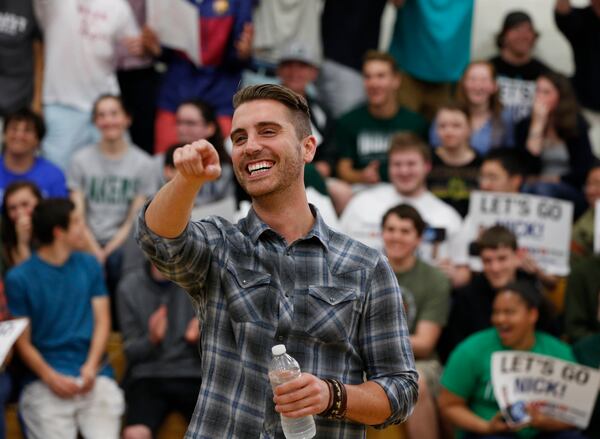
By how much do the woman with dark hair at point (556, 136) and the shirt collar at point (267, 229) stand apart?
5.56 metres

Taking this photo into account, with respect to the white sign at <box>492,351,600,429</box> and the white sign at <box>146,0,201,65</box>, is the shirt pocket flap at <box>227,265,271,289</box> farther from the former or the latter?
the white sign at <box>146,0,201,65</box>

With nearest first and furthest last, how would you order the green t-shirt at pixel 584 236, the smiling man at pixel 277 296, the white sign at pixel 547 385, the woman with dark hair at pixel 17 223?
1. the smiling man at pixel 277 296
2. the white sign at pixel 547 385
3. the woman with dark hair at pixel 17 223
4. the green t-shirt at pixel 584 236

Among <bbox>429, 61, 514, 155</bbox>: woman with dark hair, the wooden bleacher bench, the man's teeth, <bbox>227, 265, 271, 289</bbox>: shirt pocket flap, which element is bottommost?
the wooden bleacher bench

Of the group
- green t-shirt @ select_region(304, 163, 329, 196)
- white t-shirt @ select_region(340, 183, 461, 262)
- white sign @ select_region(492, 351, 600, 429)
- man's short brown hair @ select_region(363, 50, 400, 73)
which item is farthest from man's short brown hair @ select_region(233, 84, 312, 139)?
man's short brown hair @ select_region(363, 50, 400, 73)

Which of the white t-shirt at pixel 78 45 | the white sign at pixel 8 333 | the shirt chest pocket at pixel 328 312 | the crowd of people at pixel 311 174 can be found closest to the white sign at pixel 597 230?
the crowd of people at pixel 311 174

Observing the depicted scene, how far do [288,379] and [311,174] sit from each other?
481 centimetres

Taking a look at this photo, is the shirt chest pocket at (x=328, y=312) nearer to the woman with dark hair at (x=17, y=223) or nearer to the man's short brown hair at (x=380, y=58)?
the woman with dark hair at (x=17, y=223)

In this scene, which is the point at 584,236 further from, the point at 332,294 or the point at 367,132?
the point at 332,294

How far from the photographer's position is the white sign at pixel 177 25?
8641 millimetres

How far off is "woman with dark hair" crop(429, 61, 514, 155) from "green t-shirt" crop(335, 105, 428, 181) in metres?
0.21

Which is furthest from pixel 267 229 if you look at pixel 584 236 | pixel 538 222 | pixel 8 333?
pixel 584 236

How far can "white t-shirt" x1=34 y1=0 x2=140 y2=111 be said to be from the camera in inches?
335

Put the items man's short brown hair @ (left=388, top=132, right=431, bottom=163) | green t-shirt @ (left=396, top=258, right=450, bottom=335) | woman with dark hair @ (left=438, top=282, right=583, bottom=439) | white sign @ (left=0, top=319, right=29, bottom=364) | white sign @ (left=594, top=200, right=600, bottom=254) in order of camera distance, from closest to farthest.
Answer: white sign @ (left=0, top=319, right=29, bottom=364)
woman with dark hair @ (left=438, top=282, right=583, bottom=439)
green t-shirt @ (left=396, top=258, right=450, bottom=335)
white sign @ (left=594, top=200, right=600, bottom=254)
man's short brown hair @ (left=388, top=132, right=431, bottom=163)

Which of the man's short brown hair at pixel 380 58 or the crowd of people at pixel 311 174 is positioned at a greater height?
the man's short brown hair at pixel 380 58
